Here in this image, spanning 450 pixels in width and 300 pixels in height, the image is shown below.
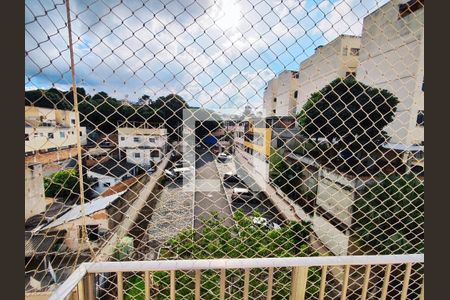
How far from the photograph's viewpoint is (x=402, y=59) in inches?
95.7

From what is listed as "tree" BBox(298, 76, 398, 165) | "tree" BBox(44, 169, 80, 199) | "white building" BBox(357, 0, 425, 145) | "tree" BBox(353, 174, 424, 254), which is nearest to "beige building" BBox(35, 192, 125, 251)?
"tree" BBox(44, 169, 80, 199)

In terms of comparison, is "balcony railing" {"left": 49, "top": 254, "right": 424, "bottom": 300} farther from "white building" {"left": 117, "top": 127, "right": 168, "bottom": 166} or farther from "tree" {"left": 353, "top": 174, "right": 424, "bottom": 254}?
"tree" {"left": 353, "top": 174, "right": 424, "bottom": 254}

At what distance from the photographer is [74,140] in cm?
101

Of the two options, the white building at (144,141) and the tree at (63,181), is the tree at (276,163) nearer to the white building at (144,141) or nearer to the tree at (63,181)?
the white building at (144,141)

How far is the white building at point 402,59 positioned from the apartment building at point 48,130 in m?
1.55

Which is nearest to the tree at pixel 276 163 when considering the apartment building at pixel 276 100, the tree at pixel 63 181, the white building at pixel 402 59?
the apartment building at pixel 276 100

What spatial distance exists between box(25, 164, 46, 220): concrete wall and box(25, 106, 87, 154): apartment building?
0.08 meters

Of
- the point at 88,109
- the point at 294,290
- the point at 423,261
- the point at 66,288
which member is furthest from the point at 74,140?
the point at 423,261

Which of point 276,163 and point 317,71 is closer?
point 317,71

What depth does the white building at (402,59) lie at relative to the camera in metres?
1.69

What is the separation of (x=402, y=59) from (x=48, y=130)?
3.11 m

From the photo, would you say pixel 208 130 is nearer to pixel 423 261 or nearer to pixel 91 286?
pixel 91 286

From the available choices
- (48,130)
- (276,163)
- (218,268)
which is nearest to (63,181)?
(48,130)

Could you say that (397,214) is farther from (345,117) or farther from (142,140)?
(142,140)
